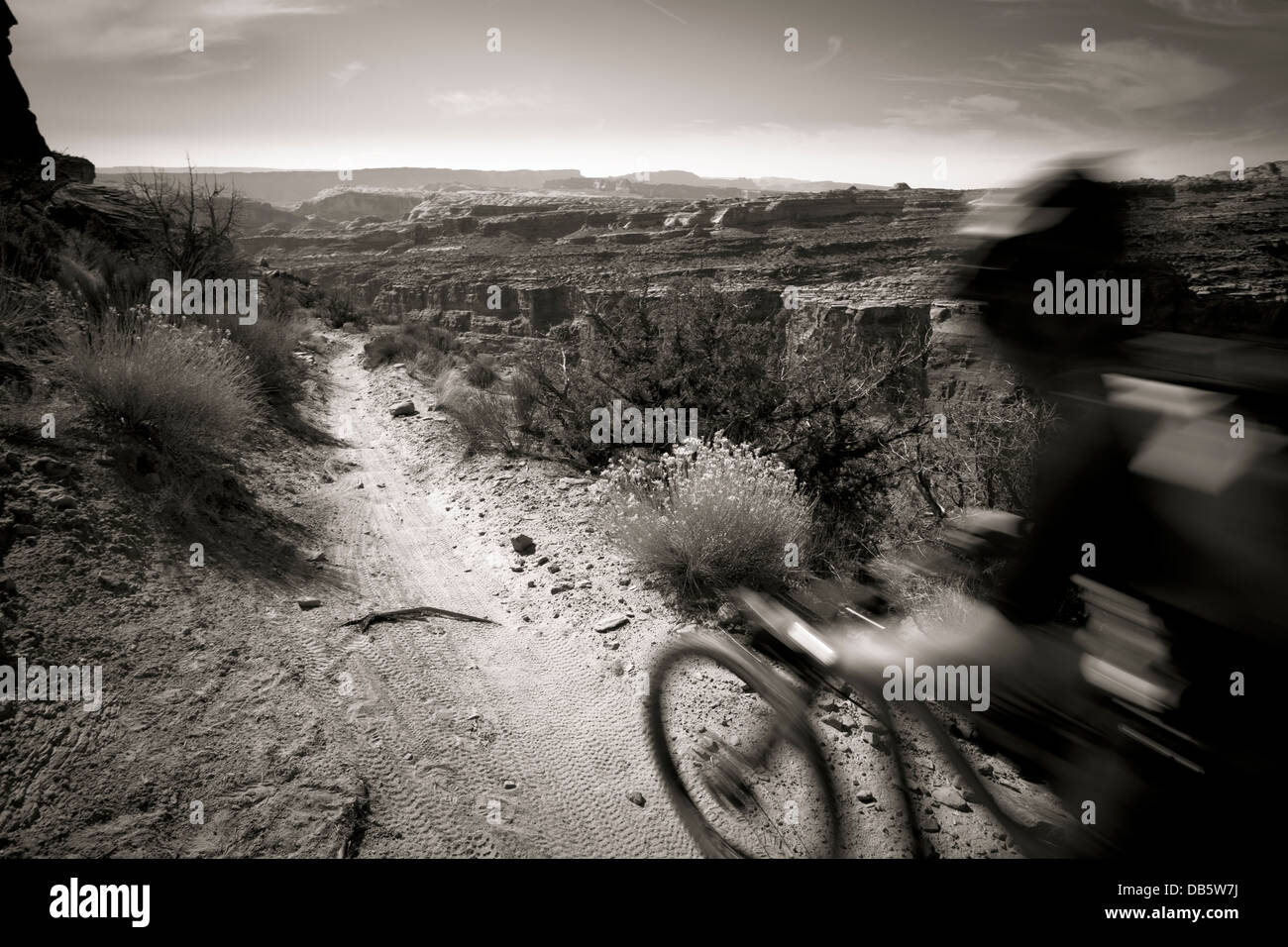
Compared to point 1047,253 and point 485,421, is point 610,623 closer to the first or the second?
point 1047,253

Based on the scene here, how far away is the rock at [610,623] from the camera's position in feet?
12.8

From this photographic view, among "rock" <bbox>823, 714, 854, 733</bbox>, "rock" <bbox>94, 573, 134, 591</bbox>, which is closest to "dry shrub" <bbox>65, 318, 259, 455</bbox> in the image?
"rock" <bbox>94, 573, 134, 591</bbox>

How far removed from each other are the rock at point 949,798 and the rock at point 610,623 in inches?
78.4

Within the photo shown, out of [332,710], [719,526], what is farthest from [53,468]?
[719,526]

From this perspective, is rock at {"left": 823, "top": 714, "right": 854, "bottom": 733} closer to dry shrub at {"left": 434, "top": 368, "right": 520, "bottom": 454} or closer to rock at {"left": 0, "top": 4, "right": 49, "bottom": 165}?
dry shrub at {"left": 434, "top": 368, "right": 520, "bottom": 454}

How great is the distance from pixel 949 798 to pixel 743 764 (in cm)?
89

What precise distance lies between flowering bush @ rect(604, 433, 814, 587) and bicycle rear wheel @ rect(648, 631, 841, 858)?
107cm

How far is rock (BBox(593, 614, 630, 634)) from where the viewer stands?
3906 mm

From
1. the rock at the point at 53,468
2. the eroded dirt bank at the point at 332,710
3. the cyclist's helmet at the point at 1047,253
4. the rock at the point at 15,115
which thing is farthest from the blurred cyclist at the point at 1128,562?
the rock at the point at 15,115

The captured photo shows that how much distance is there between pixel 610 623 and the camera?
3.94 meters

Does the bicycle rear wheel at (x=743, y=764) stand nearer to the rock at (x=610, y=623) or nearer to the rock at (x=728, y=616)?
the rock at (x=728, y=616)
